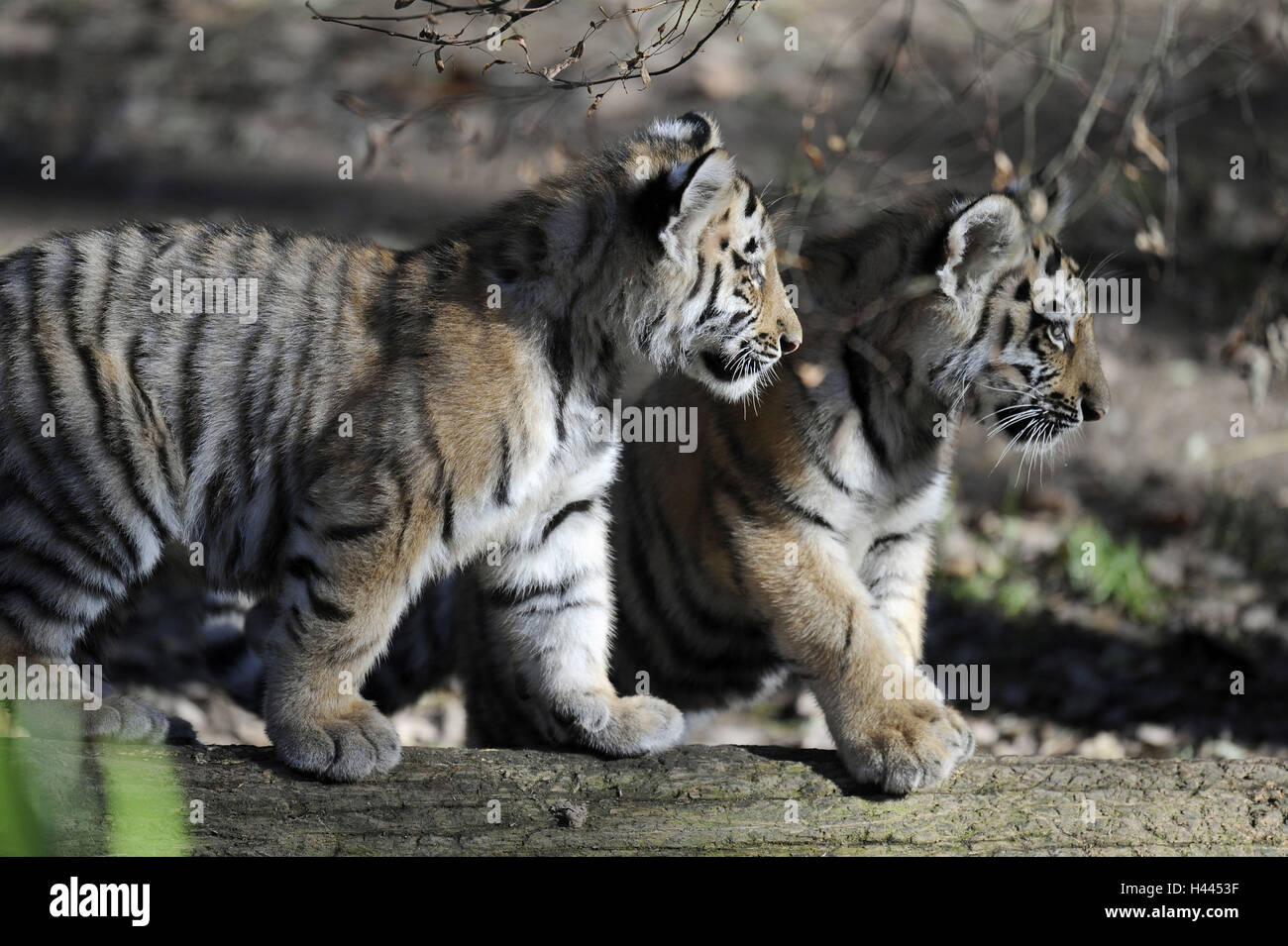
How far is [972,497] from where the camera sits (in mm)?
6734

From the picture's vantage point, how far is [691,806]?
329 cm

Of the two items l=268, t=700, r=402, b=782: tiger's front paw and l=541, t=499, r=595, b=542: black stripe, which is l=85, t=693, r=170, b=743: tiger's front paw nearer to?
l=268, t=700, r=402, b=782: tiger's front paw

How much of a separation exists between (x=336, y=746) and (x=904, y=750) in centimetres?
148

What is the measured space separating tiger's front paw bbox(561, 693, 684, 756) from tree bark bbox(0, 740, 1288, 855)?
112 mm

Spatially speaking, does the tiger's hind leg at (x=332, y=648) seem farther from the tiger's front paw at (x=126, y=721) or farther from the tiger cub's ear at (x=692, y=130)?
the tiger cub's ear at (x=692, y=130)

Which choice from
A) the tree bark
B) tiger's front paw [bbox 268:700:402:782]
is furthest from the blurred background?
tiger's front paw [bbox 268:700:402:782]

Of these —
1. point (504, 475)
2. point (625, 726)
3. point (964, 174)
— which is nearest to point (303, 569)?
point (504, 475)

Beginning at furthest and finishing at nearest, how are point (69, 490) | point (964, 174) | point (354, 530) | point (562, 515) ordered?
point (964, 174) → point (562, 515) → point (69, 490) → point (354, 530)

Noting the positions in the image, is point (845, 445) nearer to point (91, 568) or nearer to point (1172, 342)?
point (91, 568)

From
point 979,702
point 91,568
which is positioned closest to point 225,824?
point 91,568

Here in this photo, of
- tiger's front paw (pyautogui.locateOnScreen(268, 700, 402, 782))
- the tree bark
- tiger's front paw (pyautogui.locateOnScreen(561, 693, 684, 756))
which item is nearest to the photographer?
the tree bark

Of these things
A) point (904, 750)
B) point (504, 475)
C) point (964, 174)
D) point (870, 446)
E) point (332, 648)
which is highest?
point (964, 174)

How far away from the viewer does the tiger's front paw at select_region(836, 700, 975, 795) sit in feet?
11.2

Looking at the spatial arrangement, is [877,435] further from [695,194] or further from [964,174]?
[964,174]
